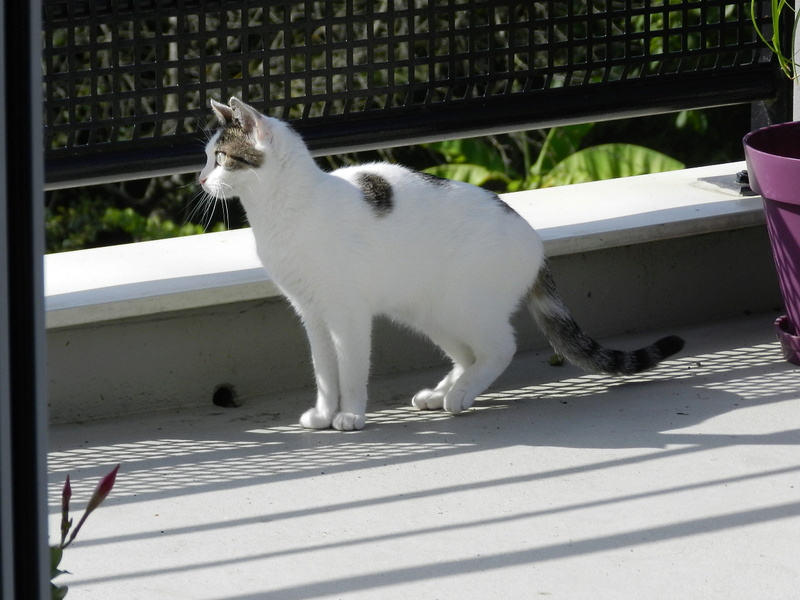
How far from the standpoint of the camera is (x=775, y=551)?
210cm

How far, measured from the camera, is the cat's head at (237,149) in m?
2.81

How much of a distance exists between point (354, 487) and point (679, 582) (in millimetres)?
812

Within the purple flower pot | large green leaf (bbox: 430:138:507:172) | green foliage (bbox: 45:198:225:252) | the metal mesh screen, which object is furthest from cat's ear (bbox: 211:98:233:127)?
green foliage (bbox: 45:198:225:252)

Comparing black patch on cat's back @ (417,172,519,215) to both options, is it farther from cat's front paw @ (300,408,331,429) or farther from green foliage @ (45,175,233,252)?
green foliage @ (45,175,233,252)

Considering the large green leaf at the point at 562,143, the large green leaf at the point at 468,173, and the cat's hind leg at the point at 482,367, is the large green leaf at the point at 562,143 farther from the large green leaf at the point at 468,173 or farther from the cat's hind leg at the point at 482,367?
the cat's hind leg at the point at 482,367

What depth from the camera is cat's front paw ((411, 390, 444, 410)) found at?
306 cm

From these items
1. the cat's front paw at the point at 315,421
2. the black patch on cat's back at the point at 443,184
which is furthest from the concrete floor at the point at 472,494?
the black patch on cat's back at the point at 443,184

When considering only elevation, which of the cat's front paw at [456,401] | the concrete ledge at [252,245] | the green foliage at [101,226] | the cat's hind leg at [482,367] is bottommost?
the green foliage at [101,226]

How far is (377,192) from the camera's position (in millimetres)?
2926

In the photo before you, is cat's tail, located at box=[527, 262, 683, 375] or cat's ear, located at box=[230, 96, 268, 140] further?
cat's tail, located at box=[527, 262, 683, 375]

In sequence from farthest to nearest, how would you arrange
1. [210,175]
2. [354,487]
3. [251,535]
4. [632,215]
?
[632,215]
[210,175]
[354,487]
[251,535]

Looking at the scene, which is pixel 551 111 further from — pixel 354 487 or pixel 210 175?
pixel 354 487

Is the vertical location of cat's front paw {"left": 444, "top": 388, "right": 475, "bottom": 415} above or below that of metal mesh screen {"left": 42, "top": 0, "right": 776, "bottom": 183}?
below

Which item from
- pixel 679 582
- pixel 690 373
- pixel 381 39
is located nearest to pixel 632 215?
pixel 690 373
